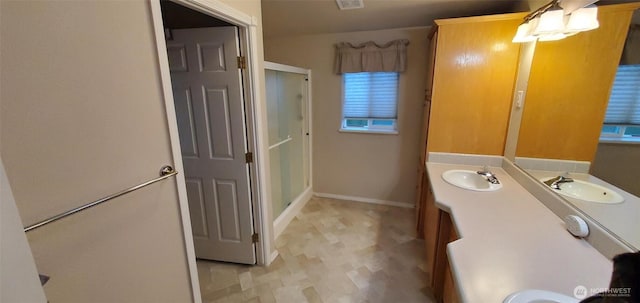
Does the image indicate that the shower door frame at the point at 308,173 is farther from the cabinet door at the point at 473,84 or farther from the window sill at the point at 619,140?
the window sill at the point at 619,140

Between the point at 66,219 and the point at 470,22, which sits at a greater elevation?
the point at 470,22

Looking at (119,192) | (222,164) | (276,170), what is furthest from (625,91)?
(276,170)

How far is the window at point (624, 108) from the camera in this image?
1018 millimetres

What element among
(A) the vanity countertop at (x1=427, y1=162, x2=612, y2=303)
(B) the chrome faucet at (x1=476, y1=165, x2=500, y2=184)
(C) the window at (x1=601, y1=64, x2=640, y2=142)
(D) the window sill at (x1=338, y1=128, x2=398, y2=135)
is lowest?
(A) the vanity countertop at (x1=427, y1=162, x2=612, y2=303)

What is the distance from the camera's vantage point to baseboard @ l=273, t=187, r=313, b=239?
8.89 ft

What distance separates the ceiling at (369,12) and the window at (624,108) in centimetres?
126

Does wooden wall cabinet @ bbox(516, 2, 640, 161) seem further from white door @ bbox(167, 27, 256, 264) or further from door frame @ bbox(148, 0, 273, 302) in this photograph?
white door @ bbox(167, 27, 256, 264)

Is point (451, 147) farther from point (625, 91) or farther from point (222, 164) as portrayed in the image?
point (222, 164)

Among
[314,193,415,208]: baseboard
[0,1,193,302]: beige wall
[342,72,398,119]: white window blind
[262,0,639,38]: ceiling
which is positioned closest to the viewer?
[0,1,193,302]: beige wall

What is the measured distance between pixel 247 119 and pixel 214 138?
33 cm

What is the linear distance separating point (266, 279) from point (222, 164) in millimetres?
1000

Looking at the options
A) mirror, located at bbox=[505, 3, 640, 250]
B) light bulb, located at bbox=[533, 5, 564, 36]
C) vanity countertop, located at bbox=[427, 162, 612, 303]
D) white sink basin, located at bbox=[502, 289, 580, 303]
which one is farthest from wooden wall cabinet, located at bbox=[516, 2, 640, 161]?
white sink basin, located at bbox=[502, 289, 580, 303]

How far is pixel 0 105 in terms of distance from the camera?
26.4 inches

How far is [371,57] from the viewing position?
9.81 ft
